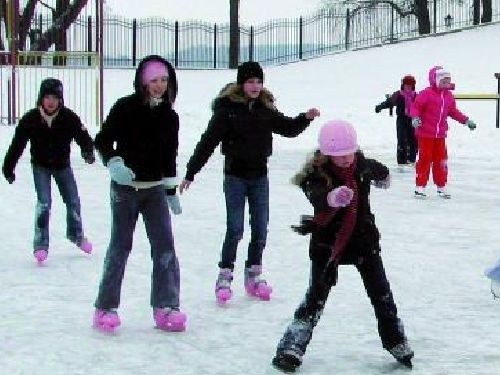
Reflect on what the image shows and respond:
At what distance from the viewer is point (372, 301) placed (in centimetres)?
511

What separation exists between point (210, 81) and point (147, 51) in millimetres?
4165

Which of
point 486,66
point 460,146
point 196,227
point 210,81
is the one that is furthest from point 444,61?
point 196,227

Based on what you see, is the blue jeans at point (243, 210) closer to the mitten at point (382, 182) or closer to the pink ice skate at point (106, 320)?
the pink ice skate at point (106, 320)

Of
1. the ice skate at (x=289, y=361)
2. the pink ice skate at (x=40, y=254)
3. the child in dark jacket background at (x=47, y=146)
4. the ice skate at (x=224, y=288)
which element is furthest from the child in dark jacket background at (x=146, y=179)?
the pink ice skate at (x=40, y=254)

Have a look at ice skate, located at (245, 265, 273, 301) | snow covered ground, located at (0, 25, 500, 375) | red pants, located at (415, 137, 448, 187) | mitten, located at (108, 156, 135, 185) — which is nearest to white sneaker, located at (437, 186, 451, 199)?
red pants, located at (415, 137, 448, 187)

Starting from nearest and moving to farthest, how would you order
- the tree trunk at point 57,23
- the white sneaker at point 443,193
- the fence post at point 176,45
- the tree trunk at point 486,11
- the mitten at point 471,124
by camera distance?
the mitten at point 471,124 < the white sneaker at point 443,193 < the tree trunk at point 57,23 < the fence post at point 176,45 < the tree trunk at point 486,11

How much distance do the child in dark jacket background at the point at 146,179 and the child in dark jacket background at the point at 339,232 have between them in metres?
1.00

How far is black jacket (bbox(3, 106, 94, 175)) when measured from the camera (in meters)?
7.73

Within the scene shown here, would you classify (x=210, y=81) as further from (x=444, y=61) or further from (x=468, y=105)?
(x=468, y=105)

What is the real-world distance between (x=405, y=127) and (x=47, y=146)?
10003 mm

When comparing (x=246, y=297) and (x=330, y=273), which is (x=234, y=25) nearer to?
(x=246, y=297)

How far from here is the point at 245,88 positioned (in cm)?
647

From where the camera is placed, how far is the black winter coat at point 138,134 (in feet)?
18.5

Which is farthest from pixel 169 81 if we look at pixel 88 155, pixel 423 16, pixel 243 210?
pixel 423 16
